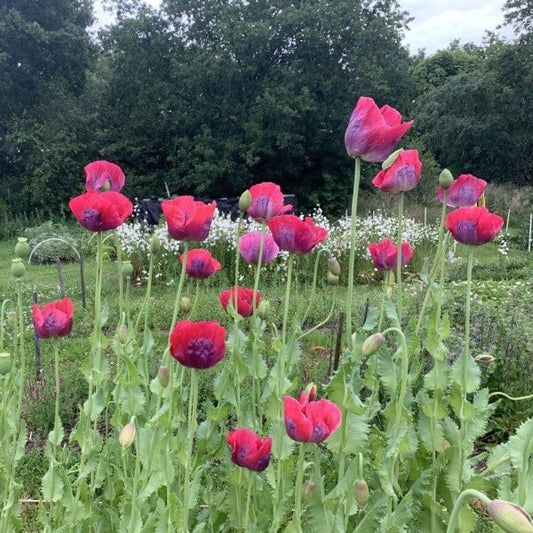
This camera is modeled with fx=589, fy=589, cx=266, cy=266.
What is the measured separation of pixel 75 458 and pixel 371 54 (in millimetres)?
15760

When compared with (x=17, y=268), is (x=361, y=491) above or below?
below

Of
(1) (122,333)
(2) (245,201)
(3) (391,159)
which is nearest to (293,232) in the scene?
(2) (245,201)

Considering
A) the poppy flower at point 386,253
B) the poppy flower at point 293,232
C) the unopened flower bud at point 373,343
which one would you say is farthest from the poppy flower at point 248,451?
the poppy flower at point 386,253

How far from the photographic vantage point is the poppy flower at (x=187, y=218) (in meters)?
1.10

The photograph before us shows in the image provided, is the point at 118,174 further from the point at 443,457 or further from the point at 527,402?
the point at 527,402

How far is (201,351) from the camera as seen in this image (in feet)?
3.28

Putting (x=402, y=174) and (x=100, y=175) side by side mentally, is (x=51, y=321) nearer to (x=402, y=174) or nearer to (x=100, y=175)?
(x=100, y=175)

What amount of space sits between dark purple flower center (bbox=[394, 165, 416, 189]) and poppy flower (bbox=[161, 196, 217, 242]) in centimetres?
37

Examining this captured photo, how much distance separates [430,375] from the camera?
122cm

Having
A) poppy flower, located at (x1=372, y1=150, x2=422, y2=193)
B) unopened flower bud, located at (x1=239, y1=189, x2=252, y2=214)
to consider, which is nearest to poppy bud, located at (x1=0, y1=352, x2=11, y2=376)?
unopened flower bud, located at (x1=239, y1=189, x2=252, y2=214)

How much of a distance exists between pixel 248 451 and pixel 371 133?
60 centimetres

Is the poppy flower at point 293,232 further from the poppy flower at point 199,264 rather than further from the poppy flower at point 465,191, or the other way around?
the poppy flower at point 465,191

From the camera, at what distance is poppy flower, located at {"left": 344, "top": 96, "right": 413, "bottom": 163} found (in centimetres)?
105

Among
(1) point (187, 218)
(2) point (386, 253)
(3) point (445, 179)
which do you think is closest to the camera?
(1) point (187, 218)
